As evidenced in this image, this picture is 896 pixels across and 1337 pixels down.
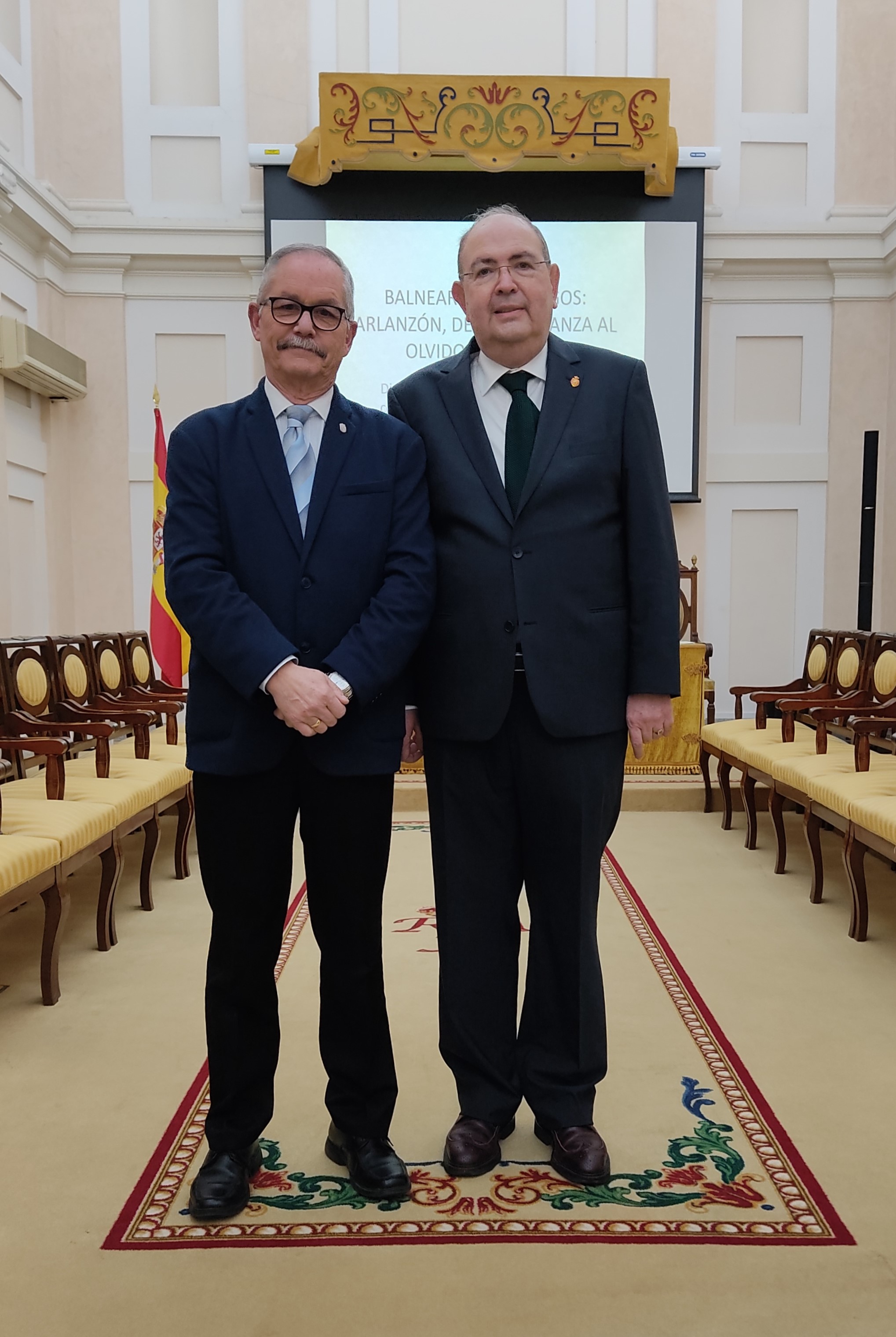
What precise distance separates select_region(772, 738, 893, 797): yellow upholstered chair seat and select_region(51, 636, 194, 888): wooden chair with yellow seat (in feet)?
7.67

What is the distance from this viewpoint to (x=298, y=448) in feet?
6.12

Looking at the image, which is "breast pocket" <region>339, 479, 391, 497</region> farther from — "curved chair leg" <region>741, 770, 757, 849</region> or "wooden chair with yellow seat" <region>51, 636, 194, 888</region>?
"curved chair leg" <region>741, 770, 757, 849</region>

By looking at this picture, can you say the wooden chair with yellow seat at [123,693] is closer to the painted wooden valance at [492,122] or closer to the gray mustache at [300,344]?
the gray mustache at [300,344]

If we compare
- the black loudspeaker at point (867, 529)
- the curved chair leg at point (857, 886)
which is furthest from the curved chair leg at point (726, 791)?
the curved chair leg at point (857, 886)

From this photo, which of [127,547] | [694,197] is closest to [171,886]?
[127,547]

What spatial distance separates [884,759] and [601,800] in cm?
283

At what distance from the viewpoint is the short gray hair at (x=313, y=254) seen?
5.91 ft

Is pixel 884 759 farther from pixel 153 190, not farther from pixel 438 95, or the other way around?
pixel 153 190

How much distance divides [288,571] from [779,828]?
3.28m

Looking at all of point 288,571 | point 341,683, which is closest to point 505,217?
point 288,571

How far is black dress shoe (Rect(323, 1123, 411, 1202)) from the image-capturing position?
1911 mm

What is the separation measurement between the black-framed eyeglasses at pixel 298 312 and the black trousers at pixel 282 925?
2.27ft

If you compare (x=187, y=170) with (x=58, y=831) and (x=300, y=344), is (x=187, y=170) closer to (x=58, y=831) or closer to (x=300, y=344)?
(x=58, y=831)

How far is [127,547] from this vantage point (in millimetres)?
7684
